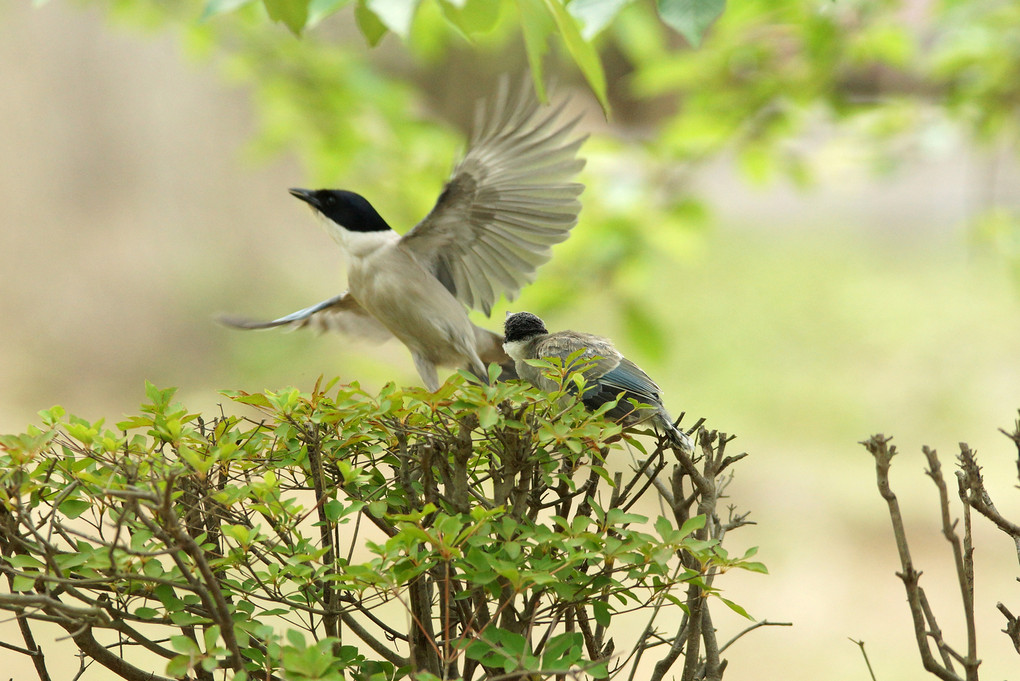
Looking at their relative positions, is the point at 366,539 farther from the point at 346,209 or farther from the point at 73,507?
the point at 346,209

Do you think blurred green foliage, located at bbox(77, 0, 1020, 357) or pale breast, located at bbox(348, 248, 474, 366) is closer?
pale breast, located at bbox(348, 248, 474, 366)

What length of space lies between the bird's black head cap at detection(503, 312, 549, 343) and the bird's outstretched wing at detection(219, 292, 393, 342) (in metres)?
0.41

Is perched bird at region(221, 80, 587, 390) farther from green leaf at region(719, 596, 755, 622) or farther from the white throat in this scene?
green leaf at region(719, 596, 755, 622)

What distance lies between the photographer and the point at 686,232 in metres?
2.63

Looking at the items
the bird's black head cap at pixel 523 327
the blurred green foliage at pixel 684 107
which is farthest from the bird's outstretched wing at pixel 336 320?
the blurred green foliage at pixel 684 107

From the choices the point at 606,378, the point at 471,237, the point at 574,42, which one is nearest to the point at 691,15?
the point at 574,42

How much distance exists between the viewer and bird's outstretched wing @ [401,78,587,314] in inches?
54.1

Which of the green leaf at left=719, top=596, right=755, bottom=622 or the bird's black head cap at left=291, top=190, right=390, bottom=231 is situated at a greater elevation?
the bird's black head cap at left=291, top=190, right=390, bottom=231

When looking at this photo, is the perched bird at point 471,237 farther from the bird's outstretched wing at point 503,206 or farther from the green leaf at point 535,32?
the green leaf at point 535,32

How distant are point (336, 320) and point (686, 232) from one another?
132cm

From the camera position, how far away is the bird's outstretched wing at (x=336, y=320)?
1507 millimetres

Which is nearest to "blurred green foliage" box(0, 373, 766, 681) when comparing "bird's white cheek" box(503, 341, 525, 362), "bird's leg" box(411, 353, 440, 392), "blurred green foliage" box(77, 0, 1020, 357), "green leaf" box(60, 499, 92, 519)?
"green leaf" box(60, 499, 92, 519)

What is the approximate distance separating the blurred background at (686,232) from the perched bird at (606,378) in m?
1.35

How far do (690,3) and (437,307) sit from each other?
A: 0.59 metres
